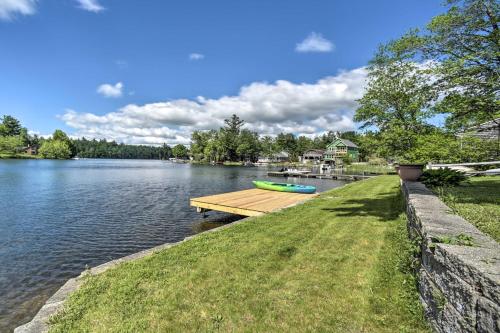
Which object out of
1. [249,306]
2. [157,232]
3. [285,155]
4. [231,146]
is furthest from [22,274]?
[285,155]

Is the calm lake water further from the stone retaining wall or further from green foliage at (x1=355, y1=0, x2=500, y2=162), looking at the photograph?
green foliage at (x1=355, y1=0, x2=500, y2=162)

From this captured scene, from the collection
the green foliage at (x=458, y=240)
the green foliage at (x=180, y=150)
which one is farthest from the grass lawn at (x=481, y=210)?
the green foliage at (x=180, y=150)

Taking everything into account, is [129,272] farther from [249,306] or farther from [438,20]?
[438,20]

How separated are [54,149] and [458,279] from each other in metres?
140

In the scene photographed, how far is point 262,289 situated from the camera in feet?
15.3

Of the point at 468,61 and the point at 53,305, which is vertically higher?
the point at 468,61

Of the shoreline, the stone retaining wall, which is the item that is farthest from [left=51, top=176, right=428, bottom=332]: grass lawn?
the stone retaining wall

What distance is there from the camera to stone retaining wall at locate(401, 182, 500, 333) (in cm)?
228

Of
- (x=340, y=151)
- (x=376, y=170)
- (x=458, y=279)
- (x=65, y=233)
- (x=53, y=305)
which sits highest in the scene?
(x=340, y=151)

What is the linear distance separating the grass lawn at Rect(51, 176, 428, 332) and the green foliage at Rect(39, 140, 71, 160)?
439 ft

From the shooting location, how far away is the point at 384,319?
146 inches

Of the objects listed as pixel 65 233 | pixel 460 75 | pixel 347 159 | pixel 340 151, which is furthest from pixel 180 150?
pixel 460 75

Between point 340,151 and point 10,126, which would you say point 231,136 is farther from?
point 10,126

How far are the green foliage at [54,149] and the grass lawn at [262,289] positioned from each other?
134 meters
